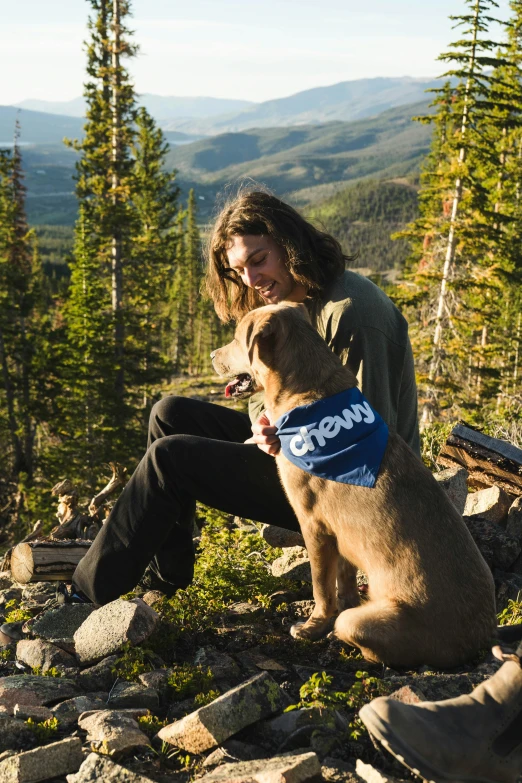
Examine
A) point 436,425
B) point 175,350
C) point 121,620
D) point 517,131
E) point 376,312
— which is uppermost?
point 517,131

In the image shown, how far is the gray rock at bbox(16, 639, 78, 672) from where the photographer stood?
433 cm

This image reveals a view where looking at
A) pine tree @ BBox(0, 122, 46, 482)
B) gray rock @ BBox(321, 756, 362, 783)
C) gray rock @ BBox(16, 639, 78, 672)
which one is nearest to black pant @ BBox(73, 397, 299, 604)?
gray rock @ BBox(16, 639, 78, 672)

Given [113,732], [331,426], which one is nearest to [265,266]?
[331,426]

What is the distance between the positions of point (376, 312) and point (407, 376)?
0.64 m

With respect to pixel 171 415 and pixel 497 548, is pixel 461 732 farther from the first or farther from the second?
pixel 171 415

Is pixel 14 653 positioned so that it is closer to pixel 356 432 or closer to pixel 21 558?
pixel 21 558

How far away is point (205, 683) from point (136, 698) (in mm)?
382

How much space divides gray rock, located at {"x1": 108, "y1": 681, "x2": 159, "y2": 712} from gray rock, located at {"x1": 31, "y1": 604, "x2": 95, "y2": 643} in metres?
1.05

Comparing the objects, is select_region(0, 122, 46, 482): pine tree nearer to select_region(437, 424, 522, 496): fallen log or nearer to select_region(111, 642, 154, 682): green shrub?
select_region(437, 424, 522, 496): fallen log

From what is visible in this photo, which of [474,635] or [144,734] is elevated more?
[474,635]

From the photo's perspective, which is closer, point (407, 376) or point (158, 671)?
point (158, 671)

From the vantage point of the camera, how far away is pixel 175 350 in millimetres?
74312

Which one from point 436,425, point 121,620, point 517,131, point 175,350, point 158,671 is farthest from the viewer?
point 175,350

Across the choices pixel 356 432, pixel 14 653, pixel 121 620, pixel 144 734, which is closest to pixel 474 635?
pixel 356 432
